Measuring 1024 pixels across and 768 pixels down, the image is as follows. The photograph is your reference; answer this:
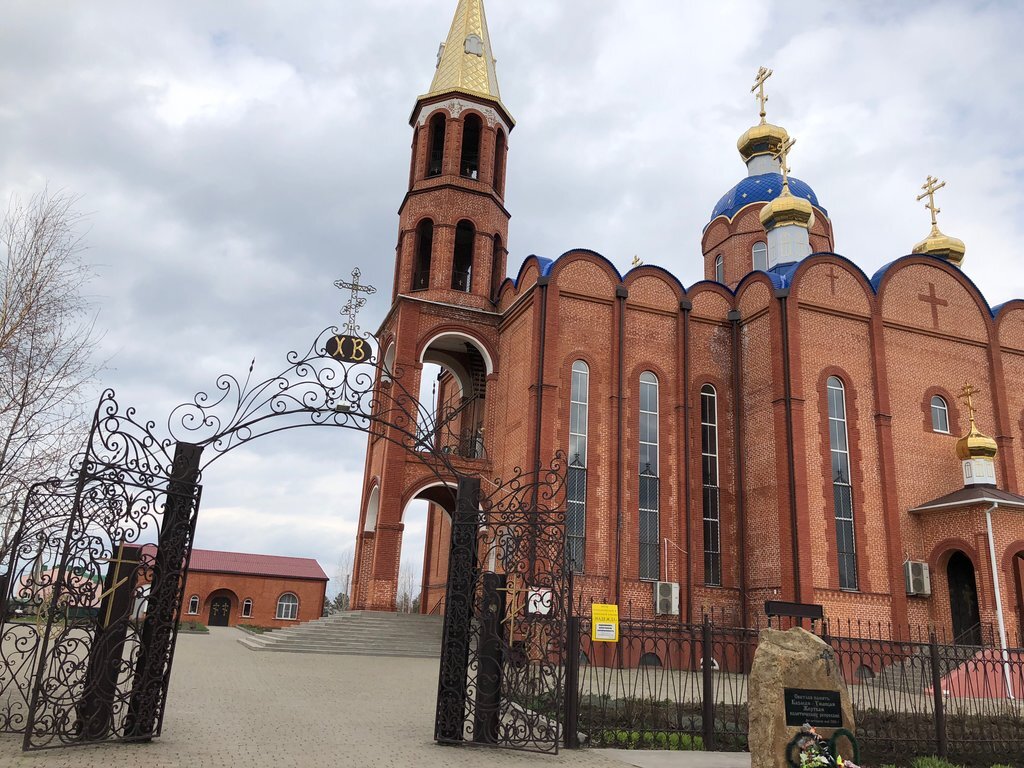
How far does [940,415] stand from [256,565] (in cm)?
3047

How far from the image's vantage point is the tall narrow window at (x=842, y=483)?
55.5 feet

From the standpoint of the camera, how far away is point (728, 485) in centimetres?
1859

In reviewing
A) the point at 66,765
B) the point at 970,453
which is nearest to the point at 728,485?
the point at 970,453

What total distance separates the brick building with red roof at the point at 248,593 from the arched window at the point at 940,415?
28295 mm

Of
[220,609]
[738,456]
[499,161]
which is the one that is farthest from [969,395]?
[220,609]

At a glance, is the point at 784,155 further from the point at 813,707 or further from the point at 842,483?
the point at 813,707

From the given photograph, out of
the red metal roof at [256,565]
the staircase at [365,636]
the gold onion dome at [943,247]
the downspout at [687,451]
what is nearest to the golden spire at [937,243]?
the gold onion dome at [943,247]

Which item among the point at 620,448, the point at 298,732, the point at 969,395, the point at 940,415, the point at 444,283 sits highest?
the point at 444,283

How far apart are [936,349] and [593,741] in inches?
617

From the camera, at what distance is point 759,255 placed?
2591cm

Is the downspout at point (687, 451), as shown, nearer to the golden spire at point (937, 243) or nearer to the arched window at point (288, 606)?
the golden spire at point (937, 243)

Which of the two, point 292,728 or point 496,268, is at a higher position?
point 496,268

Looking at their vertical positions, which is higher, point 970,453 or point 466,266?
point 466,266

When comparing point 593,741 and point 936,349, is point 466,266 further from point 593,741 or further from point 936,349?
point 593,741
